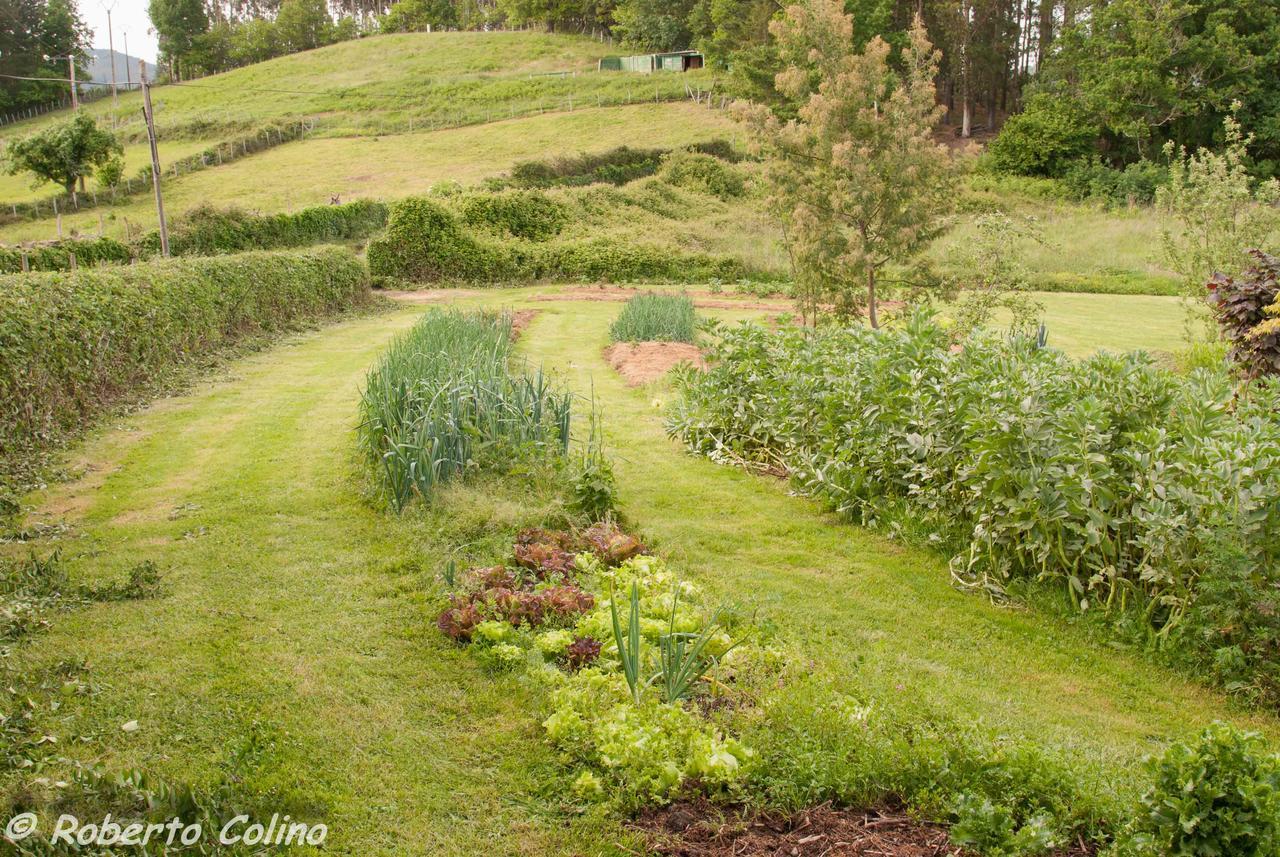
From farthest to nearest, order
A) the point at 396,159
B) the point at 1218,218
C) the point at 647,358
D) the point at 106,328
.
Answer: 1. the point at 396,159
2. the point at 647,358
3. the point at 1218,218
4. the point at 106,328

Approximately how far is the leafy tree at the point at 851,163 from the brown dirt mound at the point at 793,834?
8.82 m

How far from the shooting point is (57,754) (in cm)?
325

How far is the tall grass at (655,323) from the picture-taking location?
14.6m

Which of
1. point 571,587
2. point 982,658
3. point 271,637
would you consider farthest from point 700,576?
point 271,637

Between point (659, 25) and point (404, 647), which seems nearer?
point (404, 647)

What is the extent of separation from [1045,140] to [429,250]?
29907 mm

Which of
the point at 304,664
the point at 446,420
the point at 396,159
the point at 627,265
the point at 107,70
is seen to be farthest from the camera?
the point at 107,70

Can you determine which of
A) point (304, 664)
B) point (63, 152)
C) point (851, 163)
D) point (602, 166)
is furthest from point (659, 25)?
point (304, 664)

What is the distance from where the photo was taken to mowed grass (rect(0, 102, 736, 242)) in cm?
3562

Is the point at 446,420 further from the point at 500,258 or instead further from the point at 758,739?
the point at 500,258

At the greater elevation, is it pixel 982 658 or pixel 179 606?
pixel 179 606

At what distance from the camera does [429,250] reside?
2756cm

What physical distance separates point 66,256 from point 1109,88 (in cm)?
4032

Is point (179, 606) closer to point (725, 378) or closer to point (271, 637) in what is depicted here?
point (271, 637)
